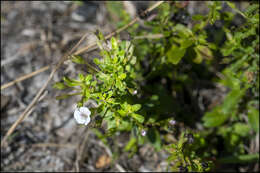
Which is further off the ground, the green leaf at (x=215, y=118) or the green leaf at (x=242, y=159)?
the green leaf at (x=215, y=118)

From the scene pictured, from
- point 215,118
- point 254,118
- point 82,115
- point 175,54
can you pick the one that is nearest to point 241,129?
point 254,118

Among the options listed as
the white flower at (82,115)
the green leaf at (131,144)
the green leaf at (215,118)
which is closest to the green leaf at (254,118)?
the green leaf at (215,118)

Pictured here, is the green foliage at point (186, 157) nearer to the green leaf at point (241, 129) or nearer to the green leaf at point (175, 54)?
the green leaf at point (175, 54)

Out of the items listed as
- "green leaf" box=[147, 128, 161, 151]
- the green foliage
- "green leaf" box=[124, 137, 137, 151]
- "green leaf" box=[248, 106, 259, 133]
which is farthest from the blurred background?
"green leaf" box=[248, 106, 259, 133]

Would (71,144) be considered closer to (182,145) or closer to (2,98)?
(2,98)

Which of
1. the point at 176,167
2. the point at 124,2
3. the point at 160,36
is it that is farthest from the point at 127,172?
the point at 124,2

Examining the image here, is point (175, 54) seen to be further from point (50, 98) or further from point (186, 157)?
point (50, 98)
